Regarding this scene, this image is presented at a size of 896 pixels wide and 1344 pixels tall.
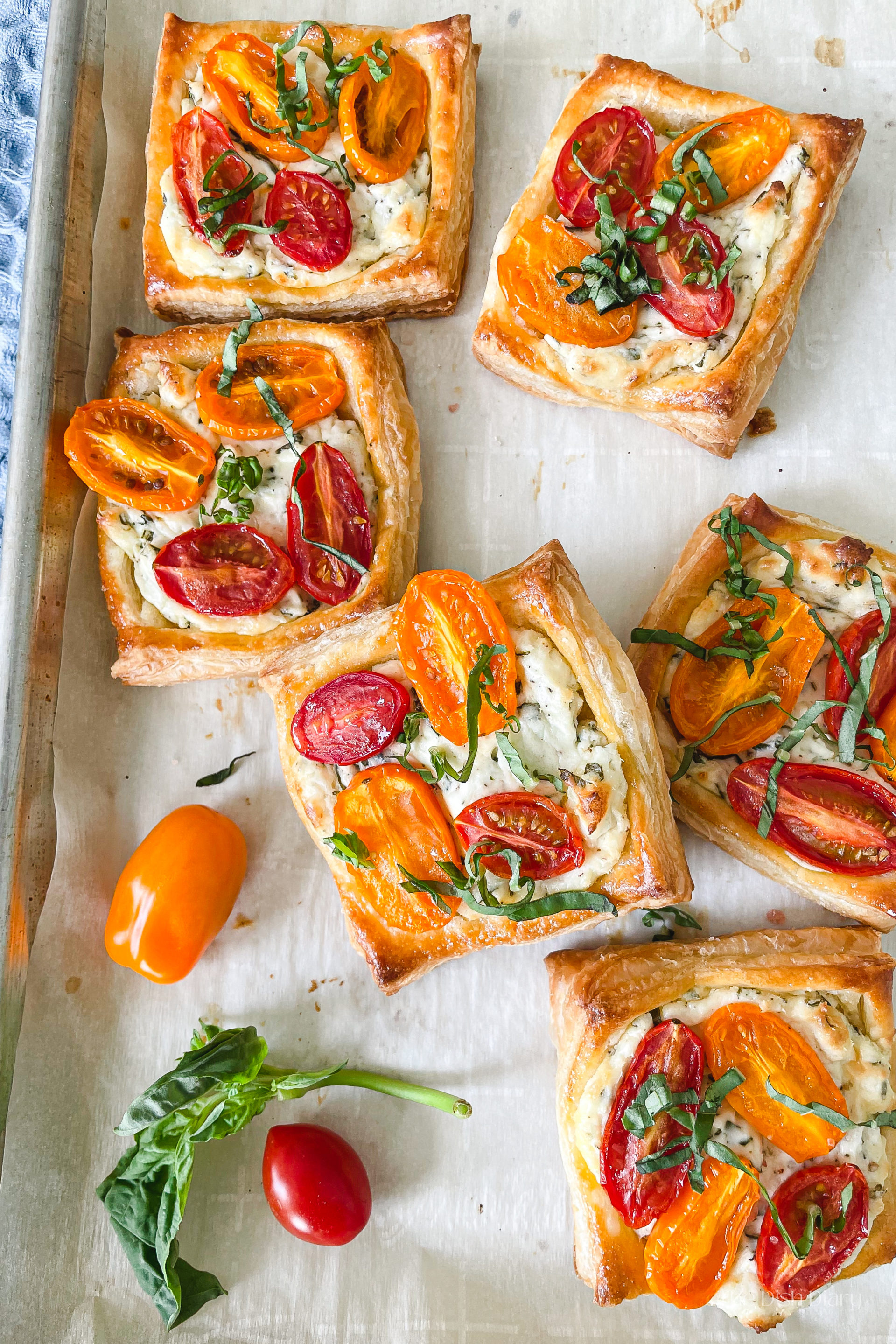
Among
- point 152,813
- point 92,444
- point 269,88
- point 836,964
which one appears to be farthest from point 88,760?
point 836,964

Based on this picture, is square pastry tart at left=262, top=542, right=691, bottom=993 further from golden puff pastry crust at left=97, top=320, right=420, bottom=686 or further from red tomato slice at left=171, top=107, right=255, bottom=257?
red tomato slice at left=171, top=107, right=255, bottom=257

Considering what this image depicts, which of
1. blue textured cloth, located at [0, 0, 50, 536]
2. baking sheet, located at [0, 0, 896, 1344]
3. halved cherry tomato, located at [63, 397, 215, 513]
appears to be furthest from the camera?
blue textured cloth, located at [0, 0, 50, 536]

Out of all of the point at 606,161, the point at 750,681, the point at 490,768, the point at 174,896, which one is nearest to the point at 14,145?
the point at 606,161

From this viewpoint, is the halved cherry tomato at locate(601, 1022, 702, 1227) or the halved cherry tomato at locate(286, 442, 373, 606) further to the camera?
the halved cherry tomato at locate(286, 442, 373, 606)

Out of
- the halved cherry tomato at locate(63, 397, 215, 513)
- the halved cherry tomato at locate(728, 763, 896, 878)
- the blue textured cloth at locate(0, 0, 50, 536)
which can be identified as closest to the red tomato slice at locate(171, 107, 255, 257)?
the halved cherry tomato at locate(63, 397, 215, 513)

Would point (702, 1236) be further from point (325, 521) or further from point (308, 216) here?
point (308, 216)

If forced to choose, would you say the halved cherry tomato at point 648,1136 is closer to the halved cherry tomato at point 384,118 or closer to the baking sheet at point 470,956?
the baking sheet at point 470,956
